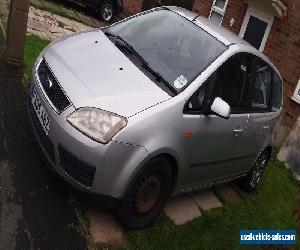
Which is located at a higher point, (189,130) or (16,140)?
(189,130)

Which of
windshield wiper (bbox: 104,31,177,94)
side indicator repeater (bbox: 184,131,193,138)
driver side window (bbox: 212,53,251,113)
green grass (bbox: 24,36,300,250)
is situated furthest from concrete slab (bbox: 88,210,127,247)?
driver side window (bbox: 212,53,251,113)

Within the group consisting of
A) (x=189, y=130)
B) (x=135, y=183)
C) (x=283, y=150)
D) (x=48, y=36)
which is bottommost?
(x=283, y=150)

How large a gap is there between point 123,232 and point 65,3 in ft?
35.1

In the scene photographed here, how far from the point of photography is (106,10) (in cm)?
1430

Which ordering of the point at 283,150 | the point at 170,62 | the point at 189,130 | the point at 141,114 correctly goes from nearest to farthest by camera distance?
the point at 141,114 → the point at 189,130 → the point at 170,62 → the point at 283,150

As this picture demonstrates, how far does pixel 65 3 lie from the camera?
13539mm

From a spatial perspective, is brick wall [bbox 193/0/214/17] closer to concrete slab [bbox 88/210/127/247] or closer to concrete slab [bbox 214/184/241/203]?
concrete slab [bbox 214/184/241/203]

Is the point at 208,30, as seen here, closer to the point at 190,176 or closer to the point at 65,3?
the point at 190,176

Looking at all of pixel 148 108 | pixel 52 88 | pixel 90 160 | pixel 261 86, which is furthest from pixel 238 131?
pixel 52 88

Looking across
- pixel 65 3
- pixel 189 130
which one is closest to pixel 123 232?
pixel 189 130

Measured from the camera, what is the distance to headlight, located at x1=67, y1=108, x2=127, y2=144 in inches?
148

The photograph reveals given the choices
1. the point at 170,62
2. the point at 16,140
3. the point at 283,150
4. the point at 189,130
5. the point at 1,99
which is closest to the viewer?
the point at 189,130

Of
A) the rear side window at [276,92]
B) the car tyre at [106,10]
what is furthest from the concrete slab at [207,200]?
the car tyre at [106,10]

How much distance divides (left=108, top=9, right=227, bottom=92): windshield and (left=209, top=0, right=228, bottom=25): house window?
707 cm
